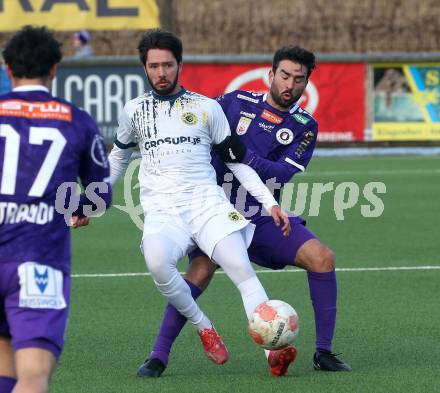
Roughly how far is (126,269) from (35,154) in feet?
20.9

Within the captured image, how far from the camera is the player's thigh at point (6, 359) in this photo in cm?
525

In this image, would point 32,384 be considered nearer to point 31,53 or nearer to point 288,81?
point 31,53

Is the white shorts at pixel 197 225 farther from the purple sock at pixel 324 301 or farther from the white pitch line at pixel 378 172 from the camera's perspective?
the white pitch line at pixel 378 172

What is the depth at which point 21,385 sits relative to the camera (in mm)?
4875

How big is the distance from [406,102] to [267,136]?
13.3m

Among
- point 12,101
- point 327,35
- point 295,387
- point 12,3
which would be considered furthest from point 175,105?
point 327,35

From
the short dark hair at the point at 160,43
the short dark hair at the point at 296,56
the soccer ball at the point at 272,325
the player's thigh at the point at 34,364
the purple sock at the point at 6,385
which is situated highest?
the short dark hair at the point at 160,43

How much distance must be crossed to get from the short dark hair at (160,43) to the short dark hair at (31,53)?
2044 millimetres

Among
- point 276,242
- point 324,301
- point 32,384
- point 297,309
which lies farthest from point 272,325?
point 297,309

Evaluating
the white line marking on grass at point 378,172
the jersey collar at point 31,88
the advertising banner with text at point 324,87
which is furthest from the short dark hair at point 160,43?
the advertising banner with text at point 324,87

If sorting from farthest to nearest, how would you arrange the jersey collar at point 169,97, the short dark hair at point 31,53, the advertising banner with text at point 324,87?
1. the advertising banner with text at point 324,87
2. the jersey collar at point 169,97
3. the short dark hair at point 31,53

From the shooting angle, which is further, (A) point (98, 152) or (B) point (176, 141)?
(B) point (176, 141)

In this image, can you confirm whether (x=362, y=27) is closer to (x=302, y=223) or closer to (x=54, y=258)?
(x=302, y=223)

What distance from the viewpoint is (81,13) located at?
2245 cm
